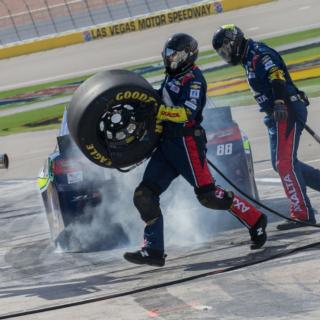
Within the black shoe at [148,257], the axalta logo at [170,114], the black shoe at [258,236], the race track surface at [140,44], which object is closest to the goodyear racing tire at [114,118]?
the axalta logo at [170,114]

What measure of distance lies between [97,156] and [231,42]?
1.67 metres

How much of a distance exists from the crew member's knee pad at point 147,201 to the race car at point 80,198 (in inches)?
41.0

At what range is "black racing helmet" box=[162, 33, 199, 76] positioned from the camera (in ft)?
24.6

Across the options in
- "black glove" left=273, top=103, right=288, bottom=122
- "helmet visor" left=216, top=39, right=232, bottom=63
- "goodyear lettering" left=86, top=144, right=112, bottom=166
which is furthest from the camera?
"helmet visor" left=216, top=39, right=232, bottom=63

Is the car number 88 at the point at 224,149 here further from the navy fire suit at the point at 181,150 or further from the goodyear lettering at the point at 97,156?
the goodyear lettering at the point at 97,156

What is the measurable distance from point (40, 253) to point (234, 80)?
13156 millimetres

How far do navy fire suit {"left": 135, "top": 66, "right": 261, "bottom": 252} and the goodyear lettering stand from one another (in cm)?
32

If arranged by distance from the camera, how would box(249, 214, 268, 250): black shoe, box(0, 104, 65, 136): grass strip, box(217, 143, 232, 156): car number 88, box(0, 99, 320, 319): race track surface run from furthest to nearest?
box(0, 104, 65, 136): grass strip
box(217, 143, 232, 156): car number 88
box(249, 214, 268, 250): black shoe
box(0, 99, 320, 319): race track surface

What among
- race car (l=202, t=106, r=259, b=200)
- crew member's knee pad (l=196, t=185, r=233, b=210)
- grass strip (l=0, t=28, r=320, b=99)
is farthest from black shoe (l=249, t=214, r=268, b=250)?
grass strip (l=0, t=28, r=320, b=99)

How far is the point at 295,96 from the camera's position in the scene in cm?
835

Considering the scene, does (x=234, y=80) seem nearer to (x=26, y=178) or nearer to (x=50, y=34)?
(x=26, y=178)

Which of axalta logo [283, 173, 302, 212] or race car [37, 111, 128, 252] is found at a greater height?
race car [37, 111, 128, 252]

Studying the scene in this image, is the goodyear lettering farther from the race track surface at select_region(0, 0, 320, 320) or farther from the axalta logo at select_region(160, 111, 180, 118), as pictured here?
the race track surface at select_region(0, 0, 320, 320)

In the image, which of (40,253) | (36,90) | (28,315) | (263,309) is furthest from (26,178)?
(36,90)
